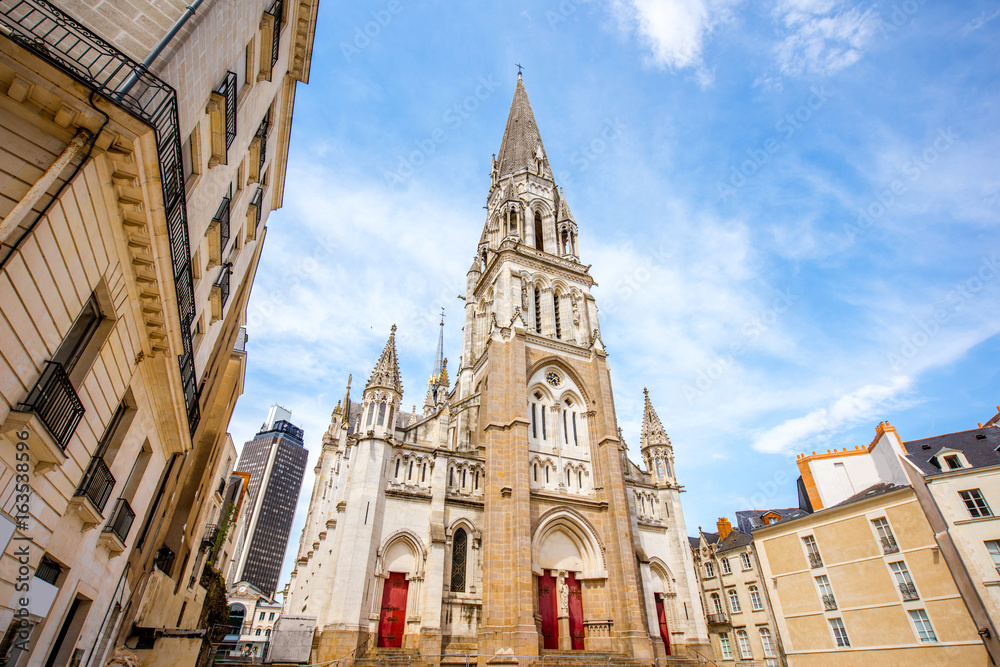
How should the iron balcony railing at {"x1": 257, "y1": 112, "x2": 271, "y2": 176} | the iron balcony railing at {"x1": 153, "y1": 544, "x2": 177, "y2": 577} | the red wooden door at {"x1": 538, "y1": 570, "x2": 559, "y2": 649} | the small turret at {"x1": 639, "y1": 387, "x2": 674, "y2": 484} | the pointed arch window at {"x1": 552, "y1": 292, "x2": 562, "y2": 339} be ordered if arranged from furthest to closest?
the pointed arch window at {"x1": 552, "y1": 292, "x2": 562, "y2": 339} → the small turret at {"x1": 639, "y1": 387, "x2": 674, "y2": 484} → the red wooden door at {"x1": 538, "y1": 570, "x2": 559, "y2": 649} → the iron balcony railing at {"x1": 153, "y1": 544, "x2": 177, "y2": 577} → the iron balcony railing at {"x1": 257, "y1": 112, "x2": 271, "y2": 176}

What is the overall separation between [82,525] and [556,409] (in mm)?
20992

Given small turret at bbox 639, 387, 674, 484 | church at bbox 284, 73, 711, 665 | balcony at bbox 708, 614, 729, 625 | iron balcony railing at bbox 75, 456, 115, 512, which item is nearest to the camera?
iron balcony railing at bbox 75, 456, 115, 512

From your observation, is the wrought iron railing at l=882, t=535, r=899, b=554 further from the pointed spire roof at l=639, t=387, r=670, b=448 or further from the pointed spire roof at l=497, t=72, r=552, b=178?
the pointed spire roof at l=497, t=72, r=552, b=178

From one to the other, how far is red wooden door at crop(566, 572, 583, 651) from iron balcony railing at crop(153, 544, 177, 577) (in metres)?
15.5

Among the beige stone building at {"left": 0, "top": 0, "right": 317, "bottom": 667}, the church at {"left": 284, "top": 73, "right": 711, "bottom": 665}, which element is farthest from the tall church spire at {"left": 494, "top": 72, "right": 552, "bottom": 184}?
the beige stone building at {"left": 0, "top": 0, "right": 317, "bottom": 667}

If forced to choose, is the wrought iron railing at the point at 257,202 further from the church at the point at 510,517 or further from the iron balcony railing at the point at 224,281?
the church at the point at 510,517

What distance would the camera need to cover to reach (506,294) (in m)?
28.6

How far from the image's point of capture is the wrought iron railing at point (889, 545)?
22058 millimetres

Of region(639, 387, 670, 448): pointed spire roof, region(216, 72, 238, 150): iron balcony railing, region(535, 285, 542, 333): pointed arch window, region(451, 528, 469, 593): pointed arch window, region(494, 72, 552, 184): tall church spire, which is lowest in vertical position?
region(451, 528, 469, 593): pointed arch window

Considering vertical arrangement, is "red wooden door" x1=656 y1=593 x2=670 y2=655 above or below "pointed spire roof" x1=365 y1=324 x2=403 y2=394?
below

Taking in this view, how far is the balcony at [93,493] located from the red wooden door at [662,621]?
22667 millimetres

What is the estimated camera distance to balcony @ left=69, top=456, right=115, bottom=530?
23.4 ft

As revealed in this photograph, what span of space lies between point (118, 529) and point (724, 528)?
131ft

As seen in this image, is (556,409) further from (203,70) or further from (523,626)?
(203,70)
